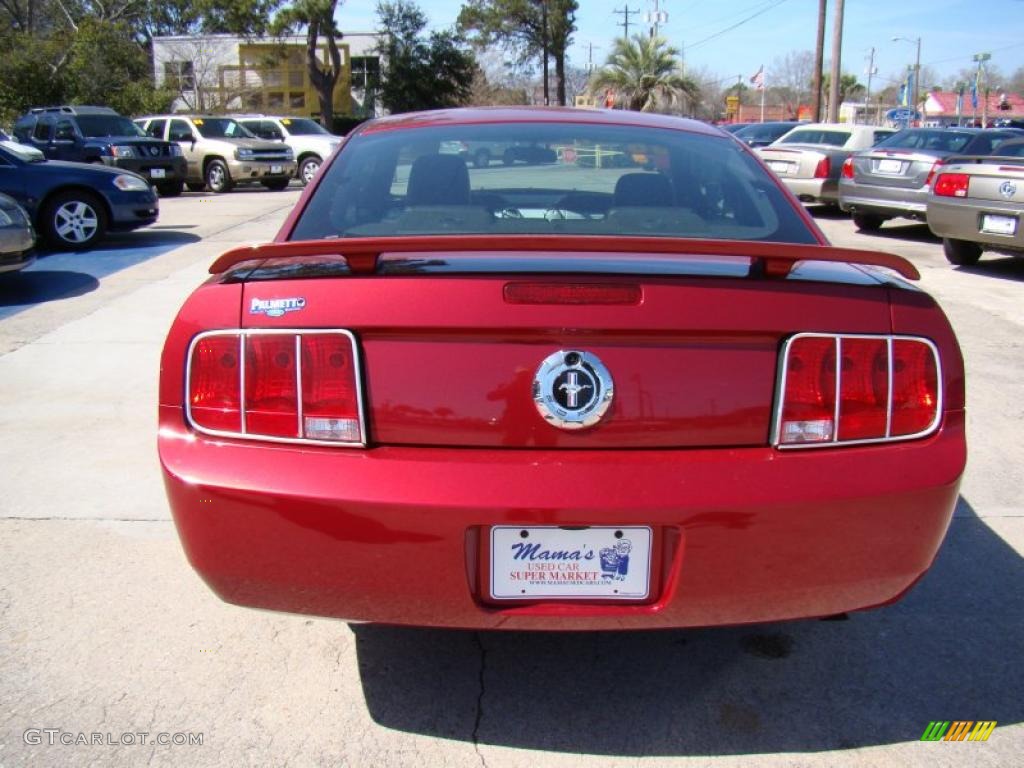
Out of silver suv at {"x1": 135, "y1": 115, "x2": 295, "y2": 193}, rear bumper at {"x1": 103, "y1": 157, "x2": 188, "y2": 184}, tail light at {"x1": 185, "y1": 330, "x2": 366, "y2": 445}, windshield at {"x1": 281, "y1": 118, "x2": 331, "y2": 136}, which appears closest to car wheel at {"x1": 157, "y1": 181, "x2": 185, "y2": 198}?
rear bumper at {"x1": 103, "y1": 157, "x2": 188, "y2": 184}

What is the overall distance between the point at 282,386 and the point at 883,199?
12038mm

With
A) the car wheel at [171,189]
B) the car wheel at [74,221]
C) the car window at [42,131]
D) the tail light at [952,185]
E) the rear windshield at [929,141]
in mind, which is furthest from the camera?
the car wheel at [171,189]

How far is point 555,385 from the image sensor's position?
2.17m

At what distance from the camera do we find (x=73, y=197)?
11234 mm

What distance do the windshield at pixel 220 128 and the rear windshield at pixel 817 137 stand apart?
39.6 ft

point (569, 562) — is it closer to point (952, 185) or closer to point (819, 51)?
point (952, 185)

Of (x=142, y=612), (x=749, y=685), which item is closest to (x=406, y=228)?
(x=142, y=612)

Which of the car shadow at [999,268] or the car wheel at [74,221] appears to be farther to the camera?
the car wheel at [74,221]

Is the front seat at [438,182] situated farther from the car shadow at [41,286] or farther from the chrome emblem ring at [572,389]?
the car shadow at [41,286]

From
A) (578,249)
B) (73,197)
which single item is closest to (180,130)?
(73,197)

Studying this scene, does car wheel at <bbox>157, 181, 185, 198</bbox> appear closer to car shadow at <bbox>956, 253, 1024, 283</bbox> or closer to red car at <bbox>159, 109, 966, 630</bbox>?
car shadow at <bbox>956, 253, 1024, 283</bbox>

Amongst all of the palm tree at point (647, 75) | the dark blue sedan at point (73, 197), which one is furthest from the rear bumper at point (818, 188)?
the palm tree at point (647, 75)

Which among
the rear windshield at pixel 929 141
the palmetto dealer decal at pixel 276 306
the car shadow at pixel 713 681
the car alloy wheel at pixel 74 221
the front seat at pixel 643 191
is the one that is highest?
the rear windshield at pixel 929 141

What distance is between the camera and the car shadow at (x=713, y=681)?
255 centimetres
